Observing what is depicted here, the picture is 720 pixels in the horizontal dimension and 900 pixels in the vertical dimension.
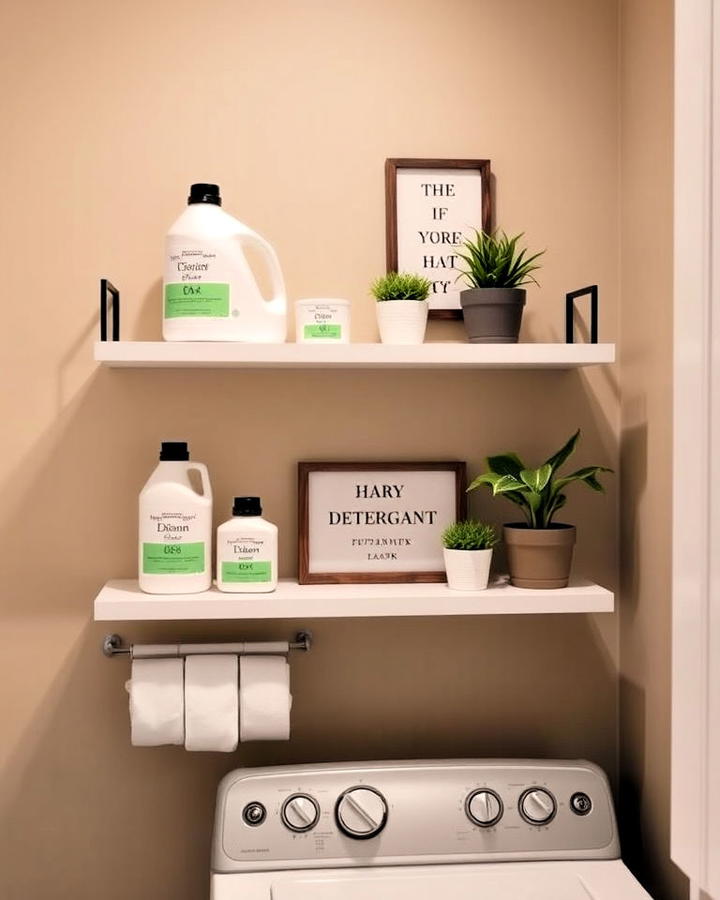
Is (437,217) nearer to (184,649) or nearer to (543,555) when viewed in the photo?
(543,555)

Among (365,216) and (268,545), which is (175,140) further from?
(268,545)

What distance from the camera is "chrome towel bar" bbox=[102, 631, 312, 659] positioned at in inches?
58.1

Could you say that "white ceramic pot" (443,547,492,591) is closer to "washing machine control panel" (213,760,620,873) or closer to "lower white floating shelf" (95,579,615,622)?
"lower white floating shelf" (95,579,615,622)

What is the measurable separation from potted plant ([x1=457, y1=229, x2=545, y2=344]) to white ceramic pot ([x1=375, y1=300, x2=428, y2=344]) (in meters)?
0.08

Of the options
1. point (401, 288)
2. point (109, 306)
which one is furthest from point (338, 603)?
point (109, 306)

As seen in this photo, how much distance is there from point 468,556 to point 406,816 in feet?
1.27

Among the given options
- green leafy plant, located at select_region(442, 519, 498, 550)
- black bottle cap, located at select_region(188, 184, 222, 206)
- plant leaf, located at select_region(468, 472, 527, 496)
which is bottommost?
green leafy plant, located at select_region(442, 519, 498, 550)

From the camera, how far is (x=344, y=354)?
55.6 inches

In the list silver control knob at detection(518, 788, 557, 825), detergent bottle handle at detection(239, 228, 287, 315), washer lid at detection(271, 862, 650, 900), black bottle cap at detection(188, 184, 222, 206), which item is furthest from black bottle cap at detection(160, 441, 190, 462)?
silver control knob at detection(518, 788, 557, 825)

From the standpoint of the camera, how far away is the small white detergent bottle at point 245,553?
4.68ft

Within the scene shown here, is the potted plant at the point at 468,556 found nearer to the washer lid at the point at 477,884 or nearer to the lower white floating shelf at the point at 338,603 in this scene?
the lower white floating shelf at the point at 338,603

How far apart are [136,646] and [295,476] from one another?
1.19 feet

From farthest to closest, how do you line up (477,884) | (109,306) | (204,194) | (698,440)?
(109,306) → (204,194) → (477,884) → (698,440)

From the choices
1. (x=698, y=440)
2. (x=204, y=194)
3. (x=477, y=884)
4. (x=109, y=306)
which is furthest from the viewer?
(x=109, y=306)
